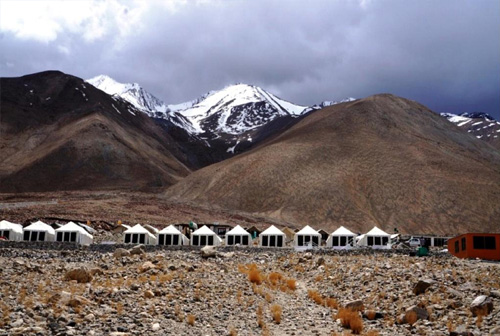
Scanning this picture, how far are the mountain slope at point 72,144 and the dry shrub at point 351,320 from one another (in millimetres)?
116767

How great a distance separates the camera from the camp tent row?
51.4 meters

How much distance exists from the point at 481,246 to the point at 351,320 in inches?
756

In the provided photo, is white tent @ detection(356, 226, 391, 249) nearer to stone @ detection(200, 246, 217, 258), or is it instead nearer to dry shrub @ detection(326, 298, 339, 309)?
stone @ detection(200, 246, 217, 258)

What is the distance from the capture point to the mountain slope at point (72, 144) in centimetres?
14038

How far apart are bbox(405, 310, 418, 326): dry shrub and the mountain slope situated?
389ft

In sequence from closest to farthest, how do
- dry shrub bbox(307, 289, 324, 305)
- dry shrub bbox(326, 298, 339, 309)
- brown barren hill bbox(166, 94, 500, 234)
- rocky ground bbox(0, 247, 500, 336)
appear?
rocky ground bbox(0, 247, 500, 336) < dry shrub bbox(326, 298, 339, 309) < dry shrub bbox(307, 289, 324, 305) < brown barren hill bbox(166, 94, 500, 234)

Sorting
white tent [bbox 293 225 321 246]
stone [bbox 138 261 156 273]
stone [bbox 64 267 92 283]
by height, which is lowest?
stone [bbox 64 267 92 283]

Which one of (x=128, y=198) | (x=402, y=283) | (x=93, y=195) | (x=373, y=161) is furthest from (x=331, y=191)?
(x=402, y=283)

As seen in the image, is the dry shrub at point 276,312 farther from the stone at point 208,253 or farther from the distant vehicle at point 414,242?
the distant vehicle at point 414,242

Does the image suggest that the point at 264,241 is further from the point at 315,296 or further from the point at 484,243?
the point at 315,296

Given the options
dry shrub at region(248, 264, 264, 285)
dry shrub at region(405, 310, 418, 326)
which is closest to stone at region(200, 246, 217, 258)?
dry shrub at region(248, 264, 264, 285)

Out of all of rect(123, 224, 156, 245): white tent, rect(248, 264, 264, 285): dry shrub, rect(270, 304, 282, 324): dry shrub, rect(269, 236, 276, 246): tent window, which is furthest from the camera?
rect(269, 236, 276, 246): tent window

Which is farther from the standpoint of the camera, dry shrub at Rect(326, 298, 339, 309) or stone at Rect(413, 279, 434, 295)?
dry shrub at Rect(326, 298, 339, 309)

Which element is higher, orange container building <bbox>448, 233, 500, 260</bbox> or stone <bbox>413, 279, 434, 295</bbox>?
orange container building <bbox>448, 233, 500, 260</bbox>
